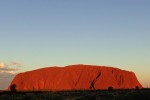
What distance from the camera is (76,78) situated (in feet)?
586

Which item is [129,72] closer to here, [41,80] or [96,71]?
[96,71]

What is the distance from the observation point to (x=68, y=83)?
176 meters

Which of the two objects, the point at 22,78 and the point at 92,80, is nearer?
the point at 92,80

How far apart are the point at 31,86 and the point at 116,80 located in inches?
1790

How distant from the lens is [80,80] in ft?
582

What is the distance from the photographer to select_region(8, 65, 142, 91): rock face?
577 feet

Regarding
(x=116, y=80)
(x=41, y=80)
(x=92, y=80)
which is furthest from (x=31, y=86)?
(x=116, y=80)

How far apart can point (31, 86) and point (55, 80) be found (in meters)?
13.4

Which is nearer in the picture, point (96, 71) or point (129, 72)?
point (96, 71)

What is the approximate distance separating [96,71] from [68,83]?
16733 mm

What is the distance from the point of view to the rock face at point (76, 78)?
176 metres

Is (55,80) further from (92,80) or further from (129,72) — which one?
(129,72)

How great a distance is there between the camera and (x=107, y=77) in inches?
7032

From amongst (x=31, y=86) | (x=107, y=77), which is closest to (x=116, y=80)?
(x=107, y=77)
